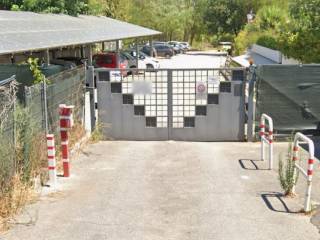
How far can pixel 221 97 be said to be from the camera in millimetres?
12594

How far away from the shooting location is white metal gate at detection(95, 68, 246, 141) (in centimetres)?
1258

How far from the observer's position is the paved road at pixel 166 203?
269 inches

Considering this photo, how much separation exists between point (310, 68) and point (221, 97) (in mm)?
2241

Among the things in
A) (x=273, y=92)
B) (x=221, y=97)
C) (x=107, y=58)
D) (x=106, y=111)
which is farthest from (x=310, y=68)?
(x=107, y=58)

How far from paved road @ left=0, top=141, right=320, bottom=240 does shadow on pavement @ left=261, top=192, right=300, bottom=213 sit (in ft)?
0.05

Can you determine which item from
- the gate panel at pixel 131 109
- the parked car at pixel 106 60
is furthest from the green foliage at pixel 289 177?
the parked car at pixel 106 60

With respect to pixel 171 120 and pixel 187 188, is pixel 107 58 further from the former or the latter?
pixel 187 188

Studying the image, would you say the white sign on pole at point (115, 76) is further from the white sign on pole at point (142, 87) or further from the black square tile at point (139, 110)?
the black square tile at point (139, 110)

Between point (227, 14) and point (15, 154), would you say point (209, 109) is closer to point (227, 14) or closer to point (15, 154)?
point (15, 154)

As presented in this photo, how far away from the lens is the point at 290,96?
488 inches

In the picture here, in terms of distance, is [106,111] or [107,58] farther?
[107,58]

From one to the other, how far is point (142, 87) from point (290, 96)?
3.67m

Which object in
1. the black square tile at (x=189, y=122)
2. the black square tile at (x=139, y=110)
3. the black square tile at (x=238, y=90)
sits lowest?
A: the black square tile at (x=189, y=122)

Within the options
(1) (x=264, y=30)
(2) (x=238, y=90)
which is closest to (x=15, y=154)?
(2) (x=238, y=90)
